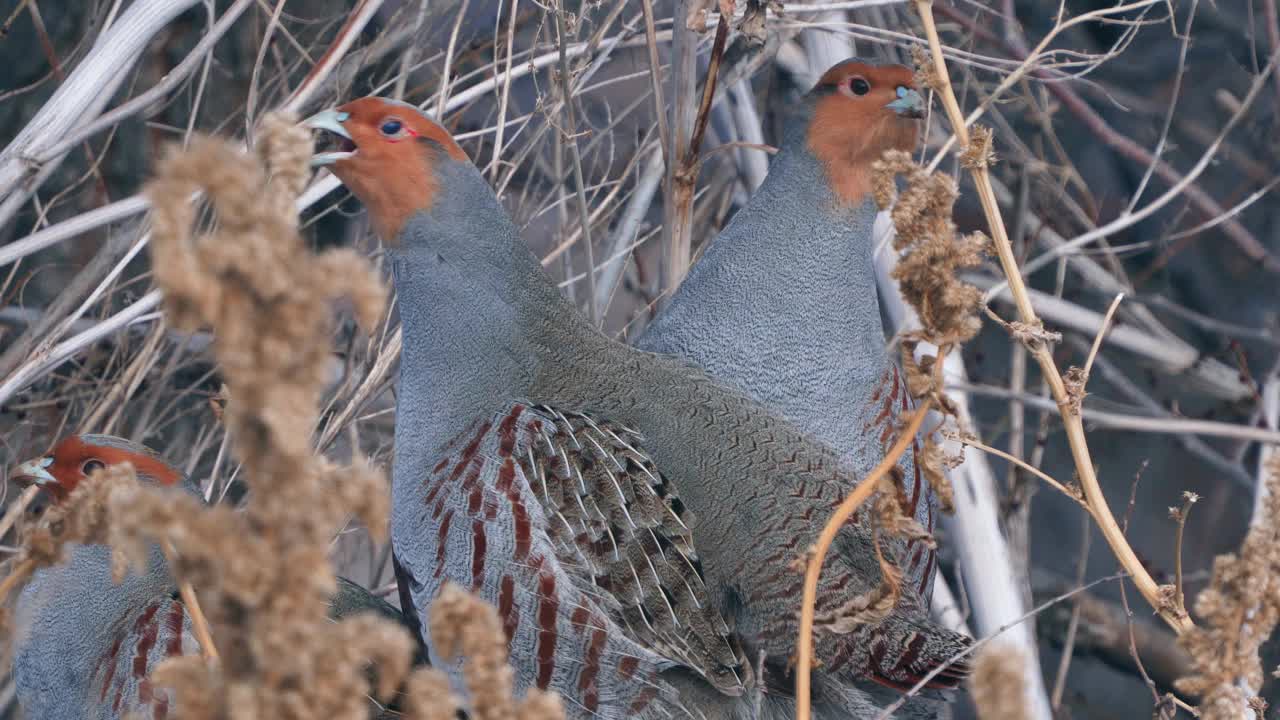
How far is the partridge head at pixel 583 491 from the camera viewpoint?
2051 millimetres

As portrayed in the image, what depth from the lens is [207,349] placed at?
3463 mm

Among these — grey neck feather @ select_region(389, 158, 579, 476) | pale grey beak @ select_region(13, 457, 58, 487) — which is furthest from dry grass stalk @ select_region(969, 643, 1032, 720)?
pale grey beak @ select_region(13, 457, 58, 487)

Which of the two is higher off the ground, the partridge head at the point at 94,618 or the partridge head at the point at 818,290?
the partridge head at the point at 818,290

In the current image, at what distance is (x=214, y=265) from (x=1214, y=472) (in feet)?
17.3

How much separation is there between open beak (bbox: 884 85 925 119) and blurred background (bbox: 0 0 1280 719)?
0.18 meters

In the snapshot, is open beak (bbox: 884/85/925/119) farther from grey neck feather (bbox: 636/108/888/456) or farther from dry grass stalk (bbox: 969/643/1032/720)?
dry grass stalk (bbox: 969/643/1032/720)

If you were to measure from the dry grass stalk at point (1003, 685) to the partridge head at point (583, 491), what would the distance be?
107 cm

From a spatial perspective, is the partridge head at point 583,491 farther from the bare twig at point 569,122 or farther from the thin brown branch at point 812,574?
the thin brown branch at point 812,574

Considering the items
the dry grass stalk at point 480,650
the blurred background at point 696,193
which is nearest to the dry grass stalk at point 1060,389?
the blurred background at point 696,193

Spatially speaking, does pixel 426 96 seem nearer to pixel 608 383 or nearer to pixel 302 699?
pixel 608 383

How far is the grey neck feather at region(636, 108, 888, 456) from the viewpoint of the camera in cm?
254

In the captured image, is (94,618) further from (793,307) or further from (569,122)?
(793,307)

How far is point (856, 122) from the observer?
2.68 m

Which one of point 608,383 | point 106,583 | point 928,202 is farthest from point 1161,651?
point 928,202
